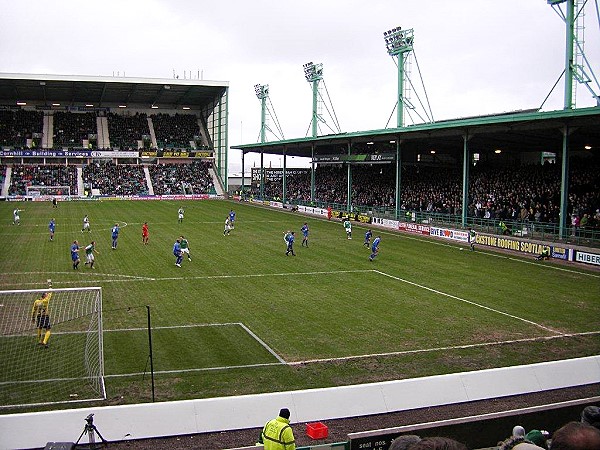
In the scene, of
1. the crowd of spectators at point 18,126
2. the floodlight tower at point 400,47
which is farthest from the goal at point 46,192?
the floodlight tower at point 400,47

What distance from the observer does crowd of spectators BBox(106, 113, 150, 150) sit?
95.4 metres

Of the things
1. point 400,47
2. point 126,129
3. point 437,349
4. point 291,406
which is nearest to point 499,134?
point 400,47

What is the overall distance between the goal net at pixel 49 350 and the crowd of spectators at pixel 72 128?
7660cm

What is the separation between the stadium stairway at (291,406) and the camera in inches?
427

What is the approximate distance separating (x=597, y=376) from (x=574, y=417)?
370cm

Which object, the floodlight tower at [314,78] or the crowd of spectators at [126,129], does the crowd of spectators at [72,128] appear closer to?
the crowd of spectators at [126,129]

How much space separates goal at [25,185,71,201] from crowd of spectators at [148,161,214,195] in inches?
483

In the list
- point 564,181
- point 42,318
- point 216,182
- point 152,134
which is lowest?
point 42,318

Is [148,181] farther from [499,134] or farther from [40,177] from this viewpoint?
[499,134]

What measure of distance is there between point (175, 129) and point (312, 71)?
35.6 meters

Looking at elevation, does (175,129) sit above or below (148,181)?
above

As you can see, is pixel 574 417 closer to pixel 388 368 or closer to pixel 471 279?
pixel 388 368

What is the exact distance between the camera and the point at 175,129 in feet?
331

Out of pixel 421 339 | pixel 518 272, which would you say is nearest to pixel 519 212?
pixel 518 272
